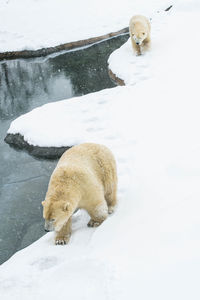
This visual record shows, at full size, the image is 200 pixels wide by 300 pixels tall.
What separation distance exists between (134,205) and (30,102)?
6135mm

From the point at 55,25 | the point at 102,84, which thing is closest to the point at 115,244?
the point at 102,84

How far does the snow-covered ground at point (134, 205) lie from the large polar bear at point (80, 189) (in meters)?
0.15

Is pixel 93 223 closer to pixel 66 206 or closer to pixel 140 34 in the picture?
pixel 66 206

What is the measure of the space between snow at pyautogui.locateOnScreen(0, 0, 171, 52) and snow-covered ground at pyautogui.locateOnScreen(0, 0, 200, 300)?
6654 millimetres

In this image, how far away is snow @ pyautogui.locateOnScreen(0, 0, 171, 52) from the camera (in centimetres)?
1471

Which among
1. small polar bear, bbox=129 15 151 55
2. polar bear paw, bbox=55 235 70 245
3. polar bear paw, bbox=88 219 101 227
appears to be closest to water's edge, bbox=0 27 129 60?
small polar bear, bbox=129 15 151 55

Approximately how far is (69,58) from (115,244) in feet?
32.9

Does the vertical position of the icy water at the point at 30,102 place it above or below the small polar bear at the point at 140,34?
below

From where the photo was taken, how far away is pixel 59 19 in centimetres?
1716

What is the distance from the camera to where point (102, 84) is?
399 inches

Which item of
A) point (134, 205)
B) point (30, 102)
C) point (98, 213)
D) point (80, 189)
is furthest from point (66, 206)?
point (30, 102)

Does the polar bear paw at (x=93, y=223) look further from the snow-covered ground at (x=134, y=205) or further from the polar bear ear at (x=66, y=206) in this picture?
the polar bear ear at (x=66, y=206)

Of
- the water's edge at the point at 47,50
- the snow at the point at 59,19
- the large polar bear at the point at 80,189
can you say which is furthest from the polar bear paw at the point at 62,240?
the snow at the point at 59,19

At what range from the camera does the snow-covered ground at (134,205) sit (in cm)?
324
